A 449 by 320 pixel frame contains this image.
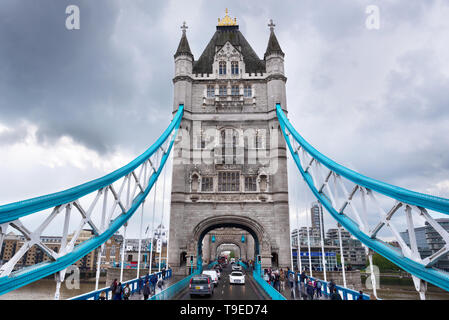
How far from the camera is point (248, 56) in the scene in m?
36.1

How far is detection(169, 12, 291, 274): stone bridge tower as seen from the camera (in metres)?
28.4

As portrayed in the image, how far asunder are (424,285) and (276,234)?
19970mm

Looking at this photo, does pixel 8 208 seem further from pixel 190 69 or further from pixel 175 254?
pixel 190 69

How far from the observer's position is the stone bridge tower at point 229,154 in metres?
28.4

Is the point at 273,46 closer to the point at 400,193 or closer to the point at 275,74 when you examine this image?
the point at 275,74

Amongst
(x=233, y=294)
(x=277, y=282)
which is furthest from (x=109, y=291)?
(x=277, y=282)

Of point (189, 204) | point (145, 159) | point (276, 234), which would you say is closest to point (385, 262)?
point (276, 234)

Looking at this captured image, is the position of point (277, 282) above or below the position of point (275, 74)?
below

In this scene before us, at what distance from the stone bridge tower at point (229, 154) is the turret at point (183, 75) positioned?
11cm

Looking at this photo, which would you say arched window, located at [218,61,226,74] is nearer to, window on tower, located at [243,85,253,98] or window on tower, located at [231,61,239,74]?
window on tower, located at [231,61,239,74]

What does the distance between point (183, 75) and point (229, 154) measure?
10.7 meters

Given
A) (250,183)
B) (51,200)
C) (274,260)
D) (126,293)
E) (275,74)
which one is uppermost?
(275,74)

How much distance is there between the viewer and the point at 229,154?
102 ft

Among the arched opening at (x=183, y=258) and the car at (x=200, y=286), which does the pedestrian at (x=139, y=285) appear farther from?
the arched opening at (x=183, y=258)
